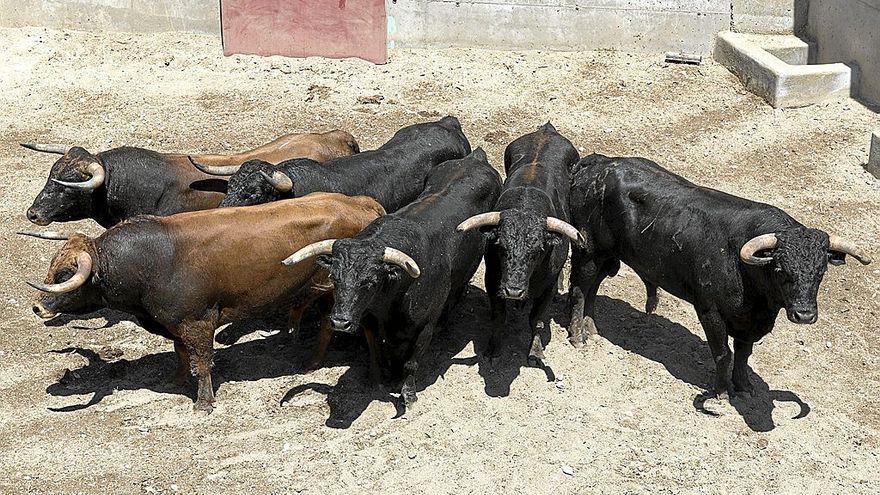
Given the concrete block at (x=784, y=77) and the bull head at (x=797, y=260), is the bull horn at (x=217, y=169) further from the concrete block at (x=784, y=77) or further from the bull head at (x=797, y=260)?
the concrete block at (x=784, y=77)

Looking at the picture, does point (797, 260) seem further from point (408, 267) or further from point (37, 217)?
point (37, 217)

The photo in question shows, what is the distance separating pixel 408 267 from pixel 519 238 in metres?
1.03

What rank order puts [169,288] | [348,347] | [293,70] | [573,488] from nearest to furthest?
[573,488], [169,288], [348,347], [293,70]

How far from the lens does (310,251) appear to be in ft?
24.8

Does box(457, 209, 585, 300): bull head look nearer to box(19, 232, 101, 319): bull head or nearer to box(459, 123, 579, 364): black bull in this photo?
box(459, 123, 579, 364): black bull

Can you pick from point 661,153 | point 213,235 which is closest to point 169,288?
point 213,235

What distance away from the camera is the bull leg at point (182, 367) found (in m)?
8.38

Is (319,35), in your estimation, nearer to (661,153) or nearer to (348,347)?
(661,153)

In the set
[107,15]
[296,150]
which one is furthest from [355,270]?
[107,15]

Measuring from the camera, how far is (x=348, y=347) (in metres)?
9.10

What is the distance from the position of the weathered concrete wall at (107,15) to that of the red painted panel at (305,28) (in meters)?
0.57

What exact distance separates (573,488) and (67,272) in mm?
4263

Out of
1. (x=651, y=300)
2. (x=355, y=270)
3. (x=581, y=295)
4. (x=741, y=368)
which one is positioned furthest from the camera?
(x=651, y=300)

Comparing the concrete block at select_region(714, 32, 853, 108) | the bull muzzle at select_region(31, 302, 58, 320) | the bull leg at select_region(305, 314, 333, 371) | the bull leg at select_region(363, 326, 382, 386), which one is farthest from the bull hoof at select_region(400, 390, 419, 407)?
the concrete block at select_region(714, 32, 853, 108)
